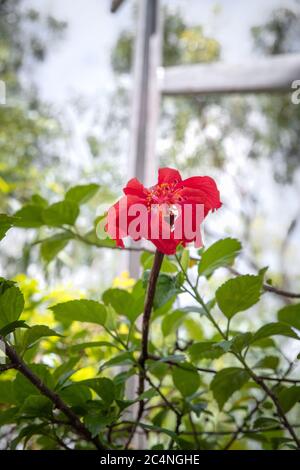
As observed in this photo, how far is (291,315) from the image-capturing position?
0.64m

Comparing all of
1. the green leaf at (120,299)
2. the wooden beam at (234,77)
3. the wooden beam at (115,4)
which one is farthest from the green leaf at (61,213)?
the wooden beam at (115,4)

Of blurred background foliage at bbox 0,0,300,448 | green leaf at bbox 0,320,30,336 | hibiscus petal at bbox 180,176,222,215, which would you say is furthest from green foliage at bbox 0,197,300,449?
blurred background foliage at bbox 0,0,300,448

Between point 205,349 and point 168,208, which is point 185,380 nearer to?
point 205,349

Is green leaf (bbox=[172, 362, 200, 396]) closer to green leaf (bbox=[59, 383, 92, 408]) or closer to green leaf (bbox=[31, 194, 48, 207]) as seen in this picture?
green leaf (bbox=[59, 383, 92, 408])

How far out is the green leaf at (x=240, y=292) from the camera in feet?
1.88

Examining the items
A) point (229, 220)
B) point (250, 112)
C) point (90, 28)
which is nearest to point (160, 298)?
point (229, 220)

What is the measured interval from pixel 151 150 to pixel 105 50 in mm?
769

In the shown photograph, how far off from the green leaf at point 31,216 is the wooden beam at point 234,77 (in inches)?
40.7

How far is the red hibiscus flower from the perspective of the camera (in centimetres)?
48

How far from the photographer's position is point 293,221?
6.42ft

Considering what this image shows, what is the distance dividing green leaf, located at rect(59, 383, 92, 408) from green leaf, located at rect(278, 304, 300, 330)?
0.25 meters

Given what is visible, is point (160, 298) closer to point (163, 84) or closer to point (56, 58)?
point (163, 84)

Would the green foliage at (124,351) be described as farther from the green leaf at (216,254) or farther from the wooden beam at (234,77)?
the wooden beam at (234,77)

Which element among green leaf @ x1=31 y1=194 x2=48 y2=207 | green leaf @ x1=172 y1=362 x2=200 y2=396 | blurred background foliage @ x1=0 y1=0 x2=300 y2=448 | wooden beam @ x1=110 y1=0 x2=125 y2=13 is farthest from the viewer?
blurred background foliage @ x1=0 y1=0 x2=300 y2=448
